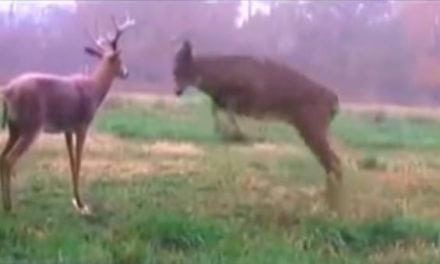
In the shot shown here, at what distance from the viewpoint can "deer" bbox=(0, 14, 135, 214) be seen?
12.0m

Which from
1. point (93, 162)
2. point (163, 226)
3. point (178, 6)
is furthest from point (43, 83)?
point (178, 6)

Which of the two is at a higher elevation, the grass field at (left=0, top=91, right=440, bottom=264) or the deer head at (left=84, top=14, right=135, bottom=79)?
the deer head at (left=84, top=14, right=135, bottom=79)

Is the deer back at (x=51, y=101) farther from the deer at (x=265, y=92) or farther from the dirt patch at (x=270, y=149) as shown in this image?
the dirt patch at (x=270, y=149)

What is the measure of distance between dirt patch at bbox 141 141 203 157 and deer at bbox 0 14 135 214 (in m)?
4.50

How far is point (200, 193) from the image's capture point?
13695 millimetres

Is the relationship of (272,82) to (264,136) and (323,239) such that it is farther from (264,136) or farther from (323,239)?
(264,136)

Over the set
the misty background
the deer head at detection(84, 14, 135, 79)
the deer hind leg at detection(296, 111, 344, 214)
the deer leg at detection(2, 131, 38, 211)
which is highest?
the deer head at detection(84, 14, 135, 79)

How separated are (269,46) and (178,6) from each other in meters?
3.70

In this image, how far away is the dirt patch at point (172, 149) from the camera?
1792 centimetres

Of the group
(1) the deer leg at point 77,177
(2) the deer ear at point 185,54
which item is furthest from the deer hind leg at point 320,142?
(1) the deer leg at point 77,177

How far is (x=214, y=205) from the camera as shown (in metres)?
12.8

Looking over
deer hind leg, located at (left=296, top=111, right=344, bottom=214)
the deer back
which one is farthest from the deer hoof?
deer hind leg, located at (left=296, top=111, right=344, bottom=214)

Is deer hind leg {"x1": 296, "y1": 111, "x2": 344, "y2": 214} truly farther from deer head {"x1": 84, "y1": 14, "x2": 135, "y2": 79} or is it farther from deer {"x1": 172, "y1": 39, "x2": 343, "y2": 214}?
deer head {"x1": 84, "y1": 14, "x2": 135, "y2": 79}

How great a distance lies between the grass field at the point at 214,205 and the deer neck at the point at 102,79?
99cm
